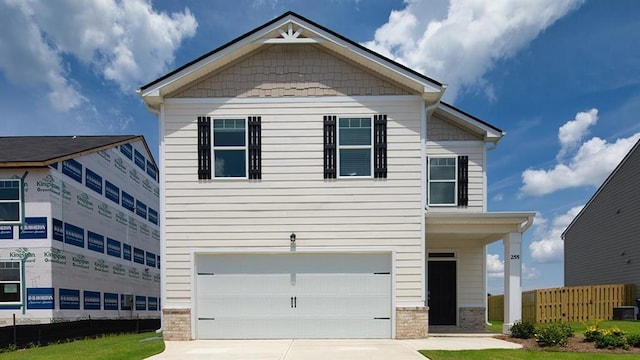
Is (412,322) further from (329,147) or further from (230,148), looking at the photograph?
(230,148)

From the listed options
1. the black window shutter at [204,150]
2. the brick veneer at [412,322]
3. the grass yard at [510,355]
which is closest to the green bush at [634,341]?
the grass yard at [510,355]

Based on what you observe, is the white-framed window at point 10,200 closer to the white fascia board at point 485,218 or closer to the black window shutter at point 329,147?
the black window shutter at point 329,147

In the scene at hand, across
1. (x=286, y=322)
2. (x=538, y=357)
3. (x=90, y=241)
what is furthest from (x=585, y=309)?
(x=90, y=241)

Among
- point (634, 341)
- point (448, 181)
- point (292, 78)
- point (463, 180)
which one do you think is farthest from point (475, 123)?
point (634, 341)

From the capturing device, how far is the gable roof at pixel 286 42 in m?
11.4

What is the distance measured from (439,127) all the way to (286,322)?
23.7 feet

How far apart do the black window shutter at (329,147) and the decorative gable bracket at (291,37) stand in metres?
1.97

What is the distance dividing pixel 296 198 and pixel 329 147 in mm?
1518

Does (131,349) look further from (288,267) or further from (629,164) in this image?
(629,164)

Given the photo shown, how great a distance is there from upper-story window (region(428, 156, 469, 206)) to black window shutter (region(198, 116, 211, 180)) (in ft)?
21.0

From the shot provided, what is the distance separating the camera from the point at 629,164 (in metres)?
21.3

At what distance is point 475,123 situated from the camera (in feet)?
44.5

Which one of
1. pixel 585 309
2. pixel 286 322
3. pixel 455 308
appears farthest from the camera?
pixel 585 309

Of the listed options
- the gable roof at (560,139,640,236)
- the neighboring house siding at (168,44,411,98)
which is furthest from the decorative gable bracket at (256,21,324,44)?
the gable roof at (560,139,640,236)
